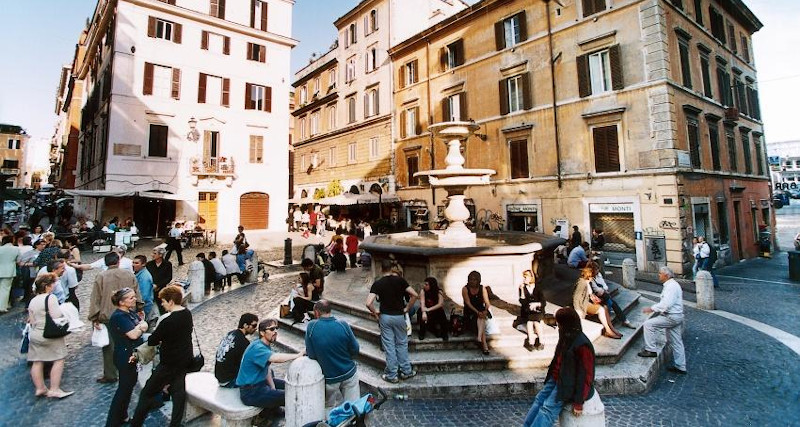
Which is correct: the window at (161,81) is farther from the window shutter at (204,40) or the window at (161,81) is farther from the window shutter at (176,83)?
the window shutter at (204,40)

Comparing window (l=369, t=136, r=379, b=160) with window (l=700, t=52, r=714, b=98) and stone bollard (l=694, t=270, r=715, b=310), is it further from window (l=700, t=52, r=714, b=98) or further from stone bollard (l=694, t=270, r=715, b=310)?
stone bollard (l=694, t=270, r=715, b=310)

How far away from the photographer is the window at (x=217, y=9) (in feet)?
72.9

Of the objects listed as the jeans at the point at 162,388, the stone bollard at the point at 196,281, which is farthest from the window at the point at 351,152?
the jeans at the point at 162,388

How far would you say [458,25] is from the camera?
68.7ft

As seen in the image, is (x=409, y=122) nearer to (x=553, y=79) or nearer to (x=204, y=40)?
(x=553, y=79)

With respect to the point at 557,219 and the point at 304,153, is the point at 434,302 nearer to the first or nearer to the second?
the point at 557,219

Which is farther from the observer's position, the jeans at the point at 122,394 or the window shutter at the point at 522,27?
the window shutter at the point at 522,27

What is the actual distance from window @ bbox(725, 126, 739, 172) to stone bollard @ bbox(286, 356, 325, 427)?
21876 millimetres

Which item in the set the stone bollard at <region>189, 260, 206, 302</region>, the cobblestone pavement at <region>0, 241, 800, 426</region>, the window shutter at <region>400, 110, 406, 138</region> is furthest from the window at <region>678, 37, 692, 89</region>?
the stone bollard at <region>189, 260, 206, 302</region>

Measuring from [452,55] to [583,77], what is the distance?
857 cm

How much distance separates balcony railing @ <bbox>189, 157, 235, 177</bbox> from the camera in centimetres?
2108

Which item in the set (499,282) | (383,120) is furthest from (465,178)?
(383,120)

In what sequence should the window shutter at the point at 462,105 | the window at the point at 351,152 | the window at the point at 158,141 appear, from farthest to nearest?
1. the window at the point at 351,152
2. the window shutter at the point at 462,105
3. the window at the point at 158,141

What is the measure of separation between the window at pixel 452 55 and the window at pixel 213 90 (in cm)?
1382
